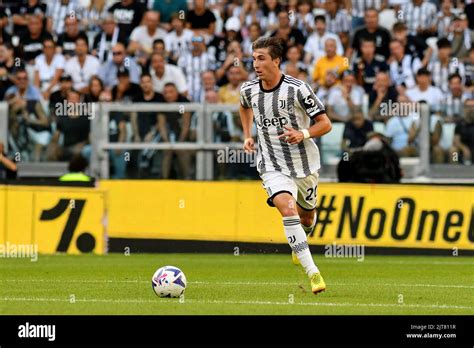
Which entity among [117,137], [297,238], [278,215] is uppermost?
[117,137]

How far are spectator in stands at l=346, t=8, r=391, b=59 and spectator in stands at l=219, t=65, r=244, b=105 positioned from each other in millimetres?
2419

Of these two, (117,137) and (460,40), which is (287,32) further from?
(117,137)

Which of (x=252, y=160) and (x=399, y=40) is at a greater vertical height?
(x=399, y=40)

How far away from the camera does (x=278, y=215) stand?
21.4m

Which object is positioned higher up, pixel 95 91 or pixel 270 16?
pixel 270 16

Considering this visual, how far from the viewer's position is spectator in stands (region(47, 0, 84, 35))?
1054 inches

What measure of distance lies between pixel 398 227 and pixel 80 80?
22.6 feet

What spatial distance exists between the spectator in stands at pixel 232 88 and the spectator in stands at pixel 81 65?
2705 mm

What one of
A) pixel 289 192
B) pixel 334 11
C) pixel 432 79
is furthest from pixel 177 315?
pixel 334 11

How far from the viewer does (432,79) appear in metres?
24.2

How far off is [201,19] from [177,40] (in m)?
0.81

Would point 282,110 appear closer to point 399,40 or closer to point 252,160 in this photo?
point 252,160

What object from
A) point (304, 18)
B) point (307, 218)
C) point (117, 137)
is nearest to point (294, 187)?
point (307, 218)
